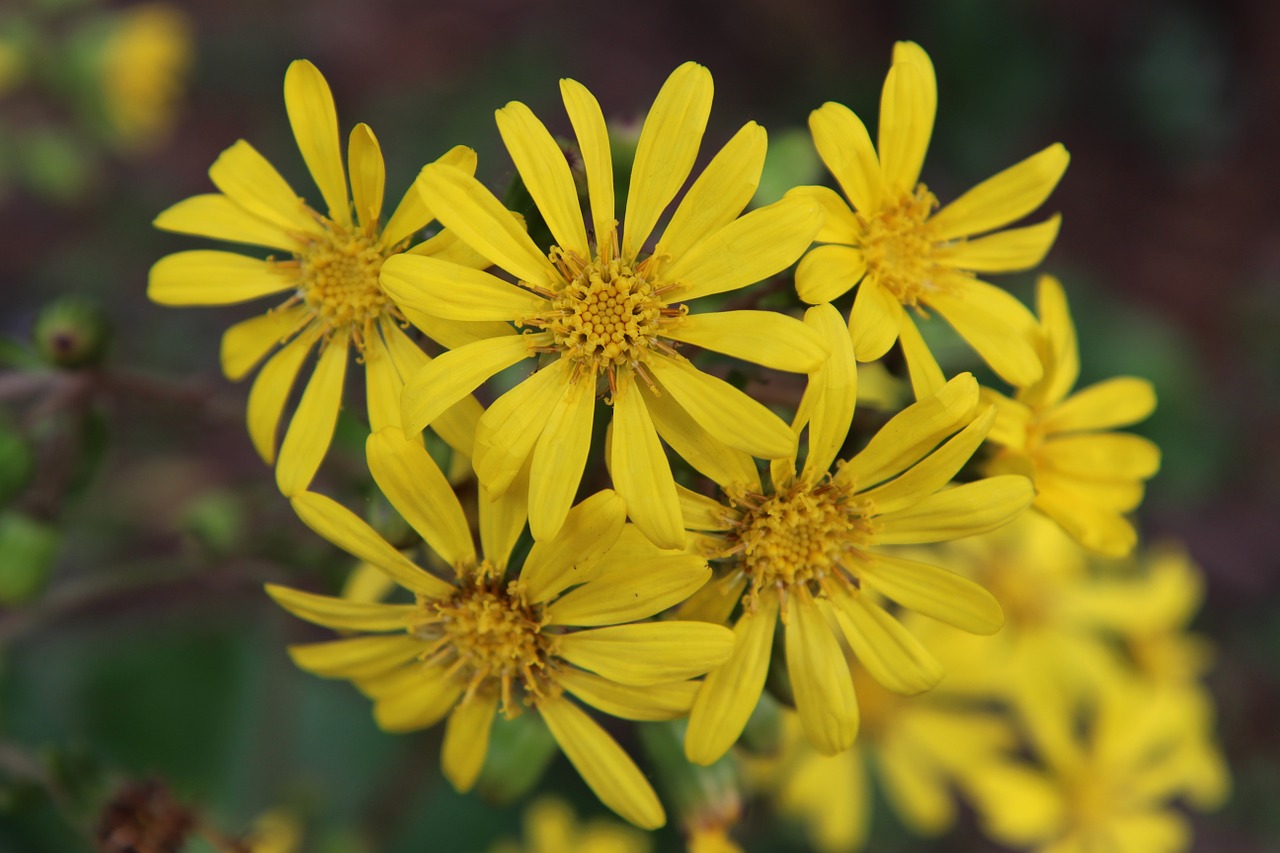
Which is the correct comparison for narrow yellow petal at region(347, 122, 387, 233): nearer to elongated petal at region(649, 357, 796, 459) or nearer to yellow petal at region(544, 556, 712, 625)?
elongated petal at region(649, 357, 796, 459)

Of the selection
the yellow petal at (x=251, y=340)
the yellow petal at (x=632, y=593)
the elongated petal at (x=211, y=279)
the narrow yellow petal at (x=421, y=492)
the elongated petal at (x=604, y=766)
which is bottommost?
the elongated petal at (x=604, y=766)

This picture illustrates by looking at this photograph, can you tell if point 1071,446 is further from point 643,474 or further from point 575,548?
point 575,548

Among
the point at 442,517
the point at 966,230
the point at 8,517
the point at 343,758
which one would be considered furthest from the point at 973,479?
the point at 343,758

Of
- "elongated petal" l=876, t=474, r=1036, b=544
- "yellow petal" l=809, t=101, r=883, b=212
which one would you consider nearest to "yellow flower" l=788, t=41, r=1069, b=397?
"yellow petal" l=809, t=101, r=883, b=212

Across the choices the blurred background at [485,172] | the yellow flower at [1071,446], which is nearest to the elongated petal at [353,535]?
the yellow flower at [1071,446]

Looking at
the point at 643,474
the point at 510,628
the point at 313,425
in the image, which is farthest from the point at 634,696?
the point at 313,425

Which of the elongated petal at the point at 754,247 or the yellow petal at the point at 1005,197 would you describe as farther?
the yellow petal at the point at 1005,197

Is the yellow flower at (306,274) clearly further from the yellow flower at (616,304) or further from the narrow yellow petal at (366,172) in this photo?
the yellow flower at (616,304)
